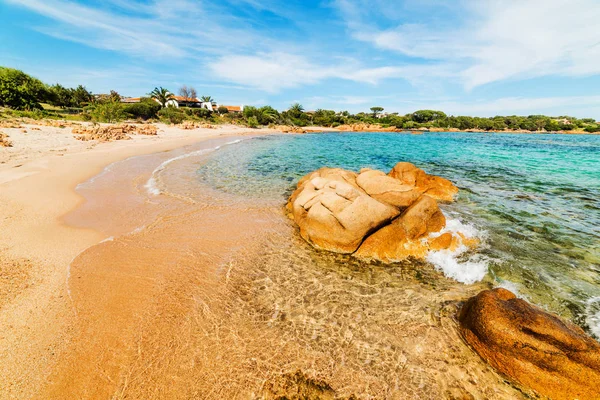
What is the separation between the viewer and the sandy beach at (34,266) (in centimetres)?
334

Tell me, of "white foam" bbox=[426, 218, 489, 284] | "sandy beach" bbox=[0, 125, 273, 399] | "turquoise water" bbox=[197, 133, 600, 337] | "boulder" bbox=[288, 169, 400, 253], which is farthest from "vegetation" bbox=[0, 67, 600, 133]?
"white foam" bbox=[426, 218, 489, 284]

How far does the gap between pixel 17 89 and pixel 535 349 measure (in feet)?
213

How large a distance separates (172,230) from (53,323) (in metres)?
3.64

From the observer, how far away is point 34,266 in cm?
519

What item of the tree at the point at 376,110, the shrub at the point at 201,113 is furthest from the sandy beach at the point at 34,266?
the tree at the point at 376,110

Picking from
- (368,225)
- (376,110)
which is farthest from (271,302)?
(376,110)

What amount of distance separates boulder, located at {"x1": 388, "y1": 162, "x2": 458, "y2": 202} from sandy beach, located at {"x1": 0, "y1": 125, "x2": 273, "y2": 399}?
495 inches

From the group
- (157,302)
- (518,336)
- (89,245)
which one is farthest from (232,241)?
(518,336)

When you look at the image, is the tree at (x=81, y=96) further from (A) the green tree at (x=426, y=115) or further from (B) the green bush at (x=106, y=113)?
(A) the green tree at (x=426, y=115)

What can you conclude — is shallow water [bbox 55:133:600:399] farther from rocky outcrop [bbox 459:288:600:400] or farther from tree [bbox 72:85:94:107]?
tree [bbox 72:85:94:107]

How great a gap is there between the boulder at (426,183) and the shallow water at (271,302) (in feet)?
8.05

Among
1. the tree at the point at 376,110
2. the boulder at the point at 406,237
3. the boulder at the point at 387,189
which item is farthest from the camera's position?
the tree at the point at 376,110

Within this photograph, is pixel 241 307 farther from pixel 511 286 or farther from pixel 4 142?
pixel 4 142

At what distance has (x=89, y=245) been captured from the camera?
20.3 feet
